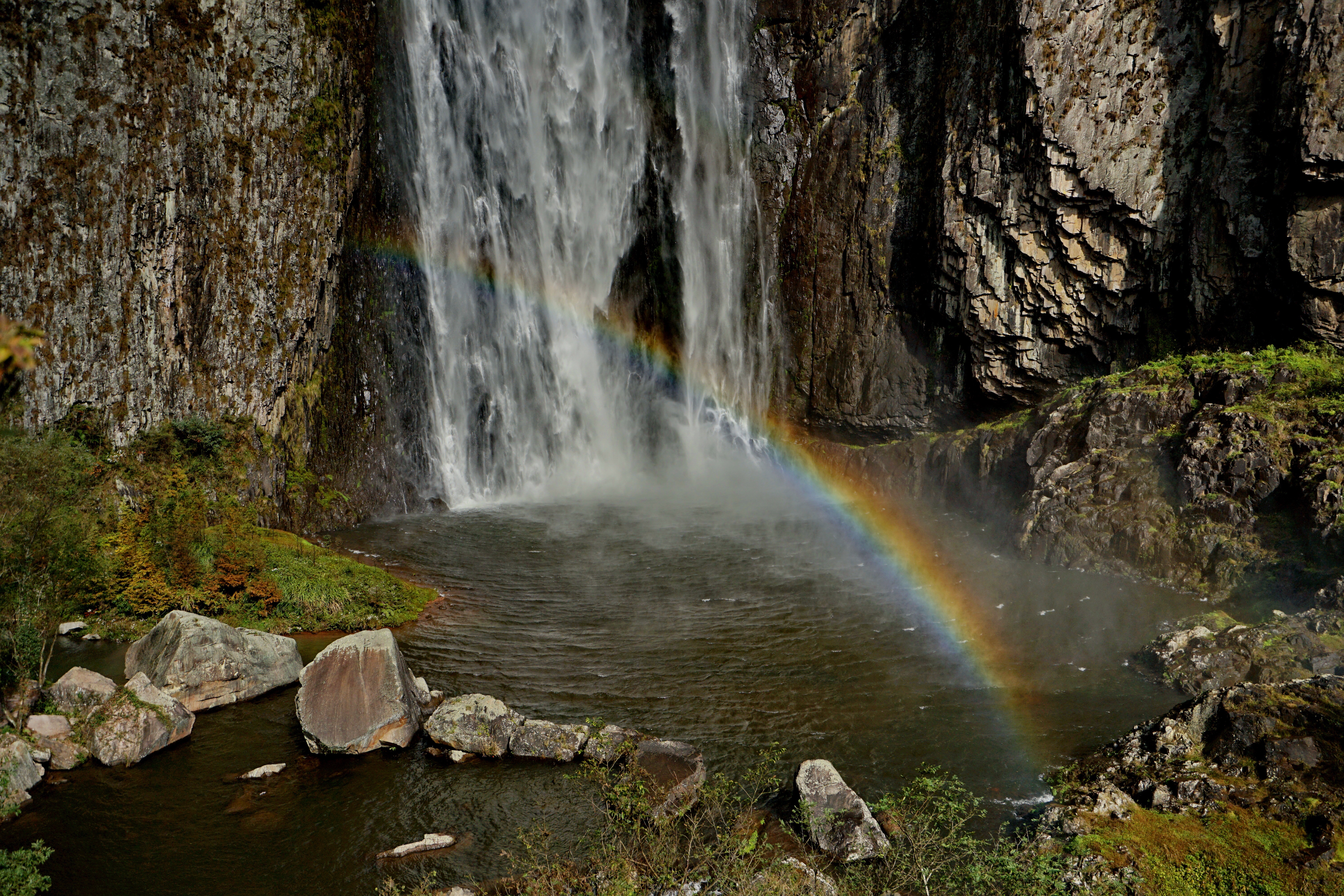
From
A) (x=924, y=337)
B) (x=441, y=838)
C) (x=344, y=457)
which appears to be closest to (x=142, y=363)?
(x=344, y=457)

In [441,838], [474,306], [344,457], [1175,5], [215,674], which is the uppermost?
[1175,5]

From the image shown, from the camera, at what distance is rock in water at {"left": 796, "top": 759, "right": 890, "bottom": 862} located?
758 centimetres

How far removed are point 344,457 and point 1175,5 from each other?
72.9 feet

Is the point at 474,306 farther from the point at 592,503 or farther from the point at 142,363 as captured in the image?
the point at 142,363

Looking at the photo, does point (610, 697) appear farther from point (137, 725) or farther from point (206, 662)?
point (137, 725)

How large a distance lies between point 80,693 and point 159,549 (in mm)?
4471

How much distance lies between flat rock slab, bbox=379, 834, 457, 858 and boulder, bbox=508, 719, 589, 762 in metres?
1.59

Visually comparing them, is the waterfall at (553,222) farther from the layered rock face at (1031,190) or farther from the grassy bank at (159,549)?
the grassy bank at (159,549)

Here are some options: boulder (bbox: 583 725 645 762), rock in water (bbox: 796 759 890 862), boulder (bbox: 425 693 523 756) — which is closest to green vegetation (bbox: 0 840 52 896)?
boulder (bbox: 425 693 523 756)

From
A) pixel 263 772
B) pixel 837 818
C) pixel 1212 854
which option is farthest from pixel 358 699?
pixel 1212 854

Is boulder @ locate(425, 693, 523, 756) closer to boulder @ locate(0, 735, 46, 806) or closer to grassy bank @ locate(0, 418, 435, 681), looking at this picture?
boulder @ locate(0, 735, 46, 806)

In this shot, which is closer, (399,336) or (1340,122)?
(1340,122)

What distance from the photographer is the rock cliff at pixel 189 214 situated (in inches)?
644

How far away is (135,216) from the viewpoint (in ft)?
56.2
